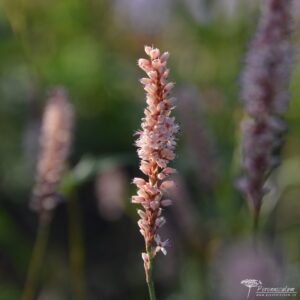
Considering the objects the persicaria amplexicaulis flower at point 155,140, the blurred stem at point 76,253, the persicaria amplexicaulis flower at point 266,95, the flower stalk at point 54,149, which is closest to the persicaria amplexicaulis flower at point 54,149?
the flower stalk at point 54,149

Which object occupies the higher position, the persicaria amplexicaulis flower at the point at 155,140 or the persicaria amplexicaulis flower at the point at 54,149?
the persicaria amplexicaulis flower at the point at 54,149

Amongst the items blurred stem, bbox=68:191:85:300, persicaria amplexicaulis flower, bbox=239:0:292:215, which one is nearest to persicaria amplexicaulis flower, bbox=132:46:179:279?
persicaria amplexicaulis flower, bbox=239:0:292:215

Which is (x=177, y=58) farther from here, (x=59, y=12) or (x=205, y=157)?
(x=205, y=157)

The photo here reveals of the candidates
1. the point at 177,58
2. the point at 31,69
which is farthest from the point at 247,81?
the point at 177,58

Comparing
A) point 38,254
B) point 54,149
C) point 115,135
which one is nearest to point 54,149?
point 54,149

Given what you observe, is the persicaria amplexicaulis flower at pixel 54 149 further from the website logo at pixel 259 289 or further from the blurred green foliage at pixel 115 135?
the website logo at pixel 259 289

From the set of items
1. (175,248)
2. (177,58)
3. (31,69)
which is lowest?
(175,248)

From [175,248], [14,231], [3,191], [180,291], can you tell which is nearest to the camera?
[180,291]
